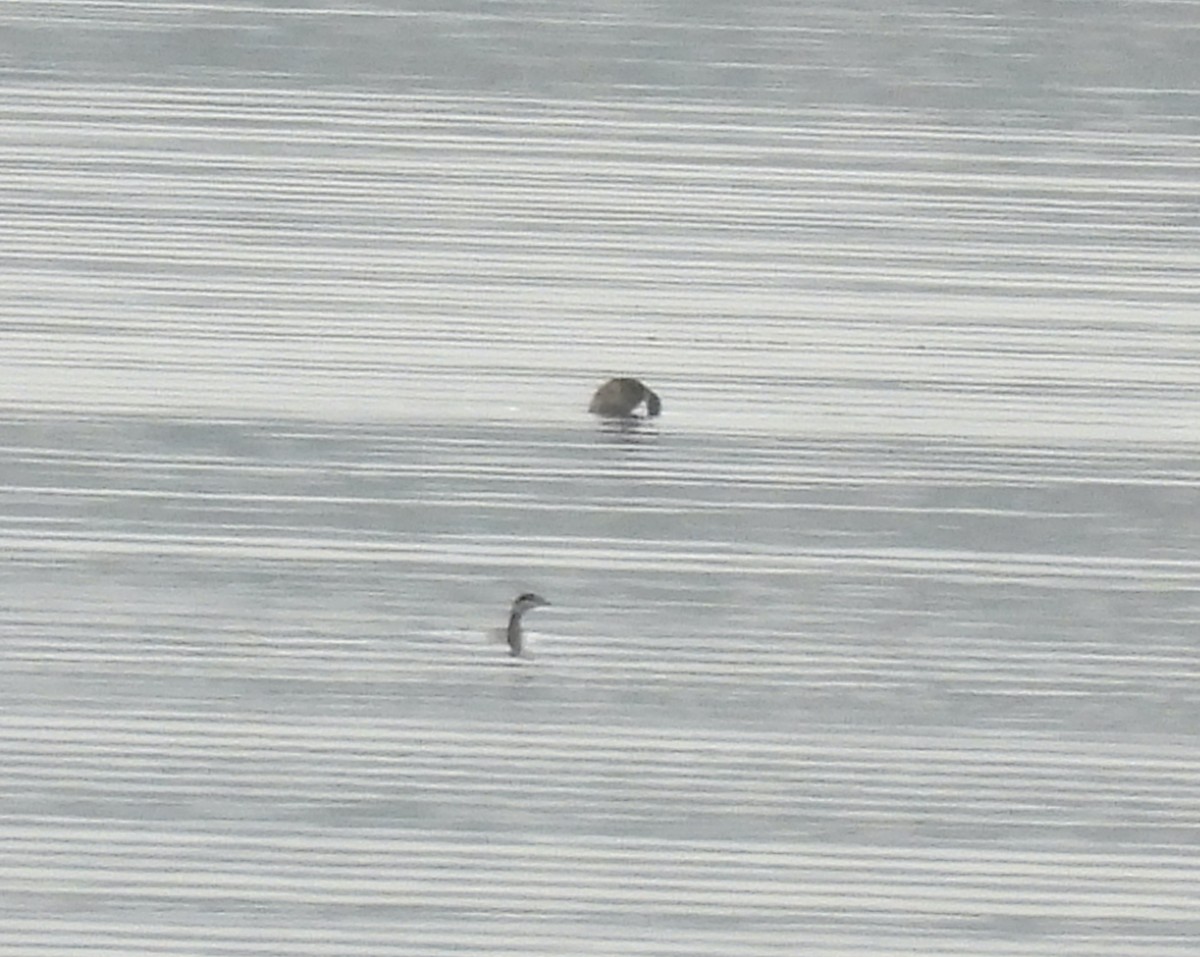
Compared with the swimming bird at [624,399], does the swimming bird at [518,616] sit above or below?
below

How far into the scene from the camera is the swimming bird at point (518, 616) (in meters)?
0.70

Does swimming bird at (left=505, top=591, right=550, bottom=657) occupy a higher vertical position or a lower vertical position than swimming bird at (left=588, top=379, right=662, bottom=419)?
lower

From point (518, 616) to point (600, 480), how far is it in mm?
62

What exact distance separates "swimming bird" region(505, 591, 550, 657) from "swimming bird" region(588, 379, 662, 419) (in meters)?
0.08

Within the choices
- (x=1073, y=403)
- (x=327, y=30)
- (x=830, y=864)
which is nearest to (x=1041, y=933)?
(x=830, y=864)

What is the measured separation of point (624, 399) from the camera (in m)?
0.72

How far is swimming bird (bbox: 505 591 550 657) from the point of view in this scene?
70 centimetres

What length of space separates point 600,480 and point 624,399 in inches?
1.3

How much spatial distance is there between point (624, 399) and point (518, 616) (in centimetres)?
9

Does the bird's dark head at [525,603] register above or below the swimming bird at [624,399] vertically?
below

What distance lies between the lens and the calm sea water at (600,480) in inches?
26.9

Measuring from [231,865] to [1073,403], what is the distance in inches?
14.3

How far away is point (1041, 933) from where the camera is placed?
2.23 ft

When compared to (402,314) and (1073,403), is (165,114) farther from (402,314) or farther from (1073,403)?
(1073,403)
